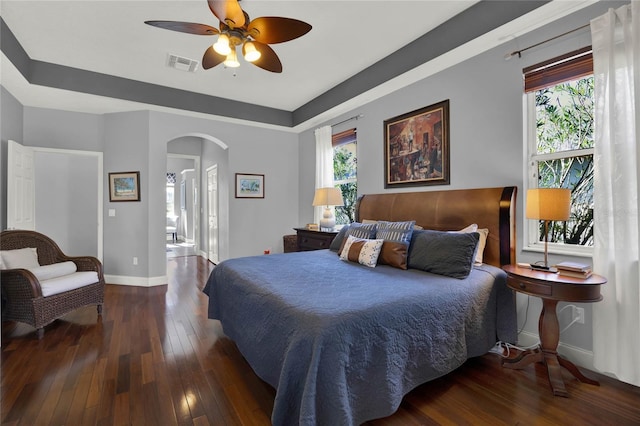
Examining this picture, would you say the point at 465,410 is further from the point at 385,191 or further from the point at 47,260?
the point at 47,260

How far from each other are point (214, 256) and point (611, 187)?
5888mm

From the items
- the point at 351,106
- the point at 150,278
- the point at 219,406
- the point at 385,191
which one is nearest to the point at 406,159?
the point at 385,191

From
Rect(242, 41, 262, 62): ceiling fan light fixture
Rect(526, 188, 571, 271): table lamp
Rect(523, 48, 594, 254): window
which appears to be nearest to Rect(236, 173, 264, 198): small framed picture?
Rect(242, 41, 262, 62): ceiling fan light fixture

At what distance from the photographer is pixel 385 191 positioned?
3779mm

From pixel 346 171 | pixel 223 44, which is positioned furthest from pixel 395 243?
pixel 346 171

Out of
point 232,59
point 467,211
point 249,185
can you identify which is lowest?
point 467,211

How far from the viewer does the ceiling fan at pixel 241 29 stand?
2.04 meters

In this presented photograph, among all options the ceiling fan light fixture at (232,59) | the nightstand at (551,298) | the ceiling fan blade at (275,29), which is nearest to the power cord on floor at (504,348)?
the nightstand at (551,298)

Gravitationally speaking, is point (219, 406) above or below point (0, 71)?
below

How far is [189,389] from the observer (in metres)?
1.92

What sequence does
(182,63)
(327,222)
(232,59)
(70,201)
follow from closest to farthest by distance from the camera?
(232,59), (182,63), (327,222), (70,201)

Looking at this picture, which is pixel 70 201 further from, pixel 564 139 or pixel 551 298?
pixel 564 139

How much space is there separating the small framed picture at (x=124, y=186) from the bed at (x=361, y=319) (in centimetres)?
269

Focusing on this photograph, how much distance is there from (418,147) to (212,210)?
4.62 meters
